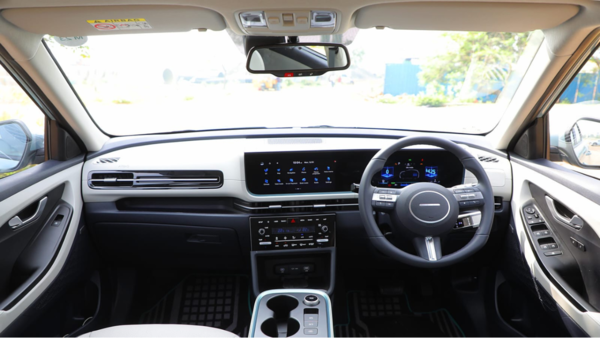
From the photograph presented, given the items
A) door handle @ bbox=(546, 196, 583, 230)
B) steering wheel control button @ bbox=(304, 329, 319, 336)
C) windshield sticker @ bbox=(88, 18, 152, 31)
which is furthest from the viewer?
steering wheel control button @ bbox=(304, 329, 319, 336)

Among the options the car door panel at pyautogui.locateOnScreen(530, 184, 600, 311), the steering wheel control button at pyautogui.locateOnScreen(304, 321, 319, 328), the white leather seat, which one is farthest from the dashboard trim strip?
the white leather seat

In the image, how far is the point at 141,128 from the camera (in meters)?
3.17

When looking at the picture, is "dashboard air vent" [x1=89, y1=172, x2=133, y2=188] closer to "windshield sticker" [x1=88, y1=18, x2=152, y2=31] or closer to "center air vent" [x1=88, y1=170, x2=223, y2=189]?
"center air vent" [x1=88, y1=170, x2=223, y2=189]

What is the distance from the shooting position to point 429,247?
7.07 feet

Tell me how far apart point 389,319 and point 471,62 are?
3.51 metres

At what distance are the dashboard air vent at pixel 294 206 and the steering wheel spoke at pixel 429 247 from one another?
2.27 ft

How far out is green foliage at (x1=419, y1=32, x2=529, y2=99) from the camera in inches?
181

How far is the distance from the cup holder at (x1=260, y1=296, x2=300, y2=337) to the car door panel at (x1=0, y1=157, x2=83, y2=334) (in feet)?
4.11

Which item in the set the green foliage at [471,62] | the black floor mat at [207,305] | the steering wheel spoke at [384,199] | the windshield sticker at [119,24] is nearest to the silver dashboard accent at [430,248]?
the steering wheel spoke at [384,199]

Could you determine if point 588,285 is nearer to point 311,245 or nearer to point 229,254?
point 311,245

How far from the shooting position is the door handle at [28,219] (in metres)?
2.13

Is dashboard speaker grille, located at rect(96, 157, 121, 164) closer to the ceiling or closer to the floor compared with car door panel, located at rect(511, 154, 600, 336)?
closer to the ceiling

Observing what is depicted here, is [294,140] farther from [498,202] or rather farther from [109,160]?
[498,202]

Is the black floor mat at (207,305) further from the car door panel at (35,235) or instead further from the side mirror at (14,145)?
the side mirror at (14,145)
